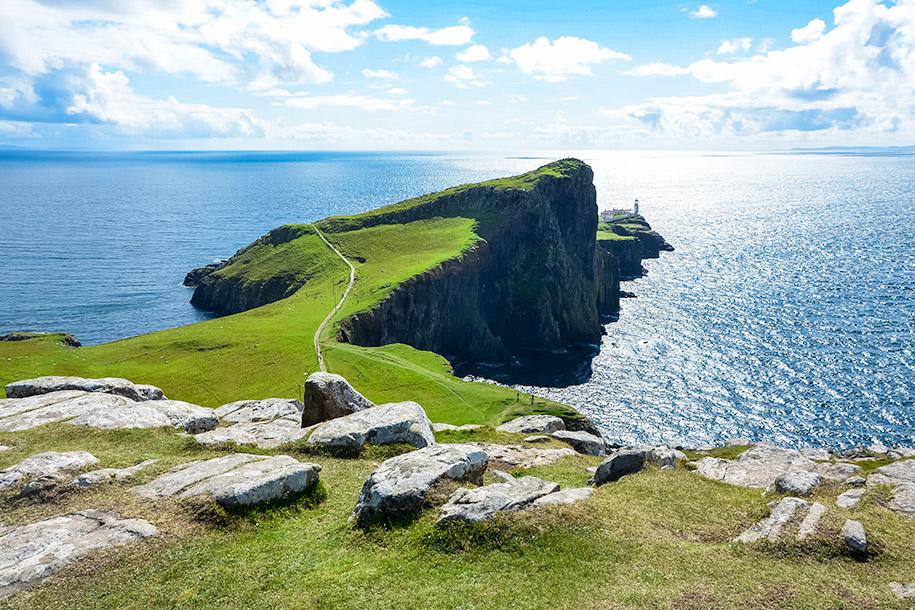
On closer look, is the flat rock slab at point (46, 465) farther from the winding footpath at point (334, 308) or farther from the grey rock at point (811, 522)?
the winding footpath at point (334, 308)

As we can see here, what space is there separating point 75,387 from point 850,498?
179ft

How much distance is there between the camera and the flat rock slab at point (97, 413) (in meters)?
36.1

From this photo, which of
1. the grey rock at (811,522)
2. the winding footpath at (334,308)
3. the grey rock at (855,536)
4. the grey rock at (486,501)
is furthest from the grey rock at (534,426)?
the winding footpath at (334,308)

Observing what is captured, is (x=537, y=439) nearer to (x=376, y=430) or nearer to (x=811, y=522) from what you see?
(x=376, y=430)

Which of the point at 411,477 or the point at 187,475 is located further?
the point at 187,475

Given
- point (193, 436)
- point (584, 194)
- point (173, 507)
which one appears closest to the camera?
point (173, 507)

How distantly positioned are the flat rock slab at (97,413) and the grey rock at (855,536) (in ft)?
124

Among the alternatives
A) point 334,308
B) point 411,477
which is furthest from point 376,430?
Answer: point 334,308

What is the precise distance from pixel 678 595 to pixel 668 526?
569 cm

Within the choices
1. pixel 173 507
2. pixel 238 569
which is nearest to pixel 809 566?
pixel 238 569

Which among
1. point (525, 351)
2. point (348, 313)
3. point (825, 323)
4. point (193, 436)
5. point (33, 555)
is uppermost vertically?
point (33, 555)

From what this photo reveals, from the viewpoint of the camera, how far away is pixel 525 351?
13562cm

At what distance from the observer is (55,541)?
21.0 meters

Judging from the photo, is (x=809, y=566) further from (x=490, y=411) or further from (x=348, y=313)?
(x=348, y=313)
